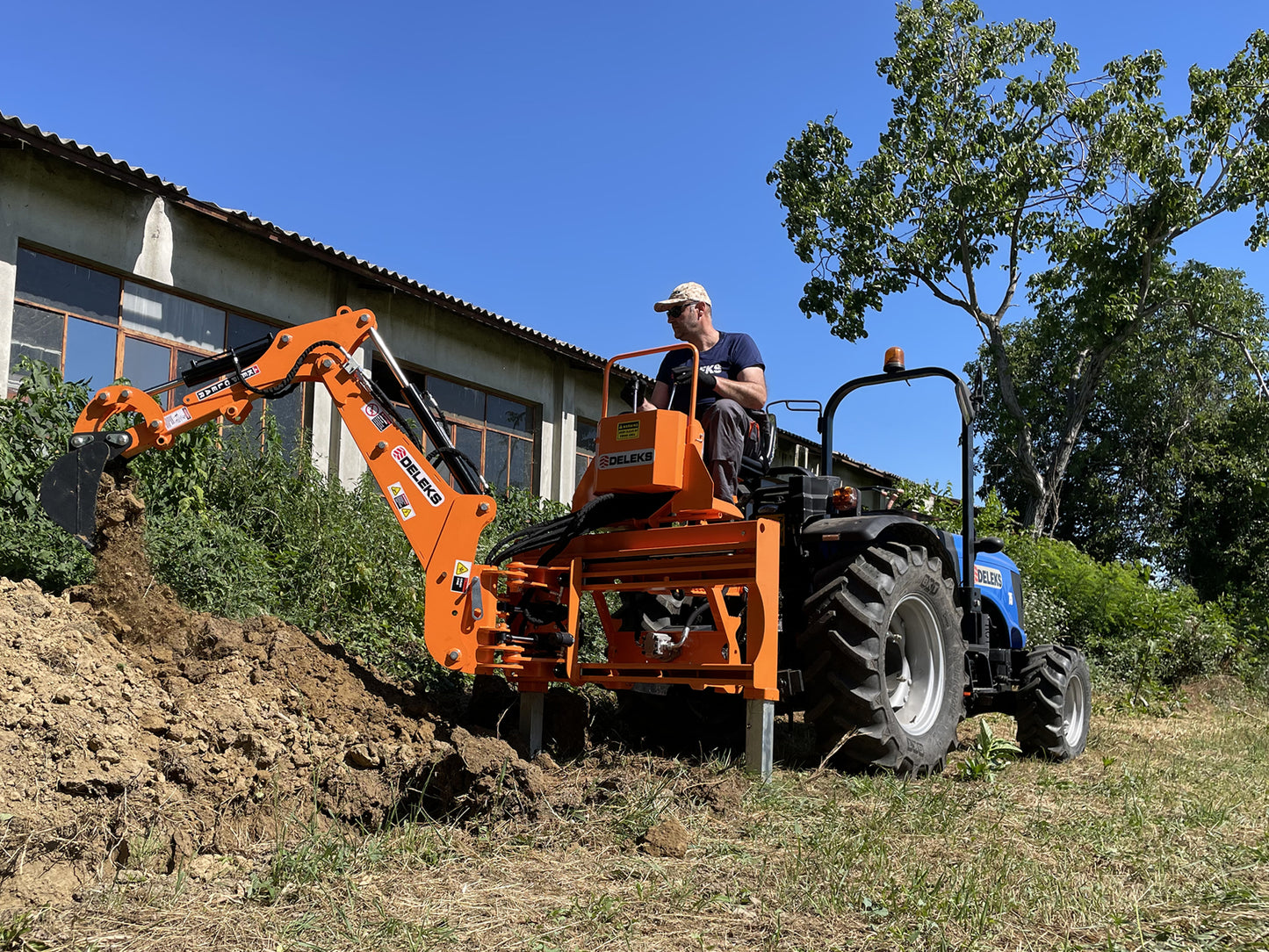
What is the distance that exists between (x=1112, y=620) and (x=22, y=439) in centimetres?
1380

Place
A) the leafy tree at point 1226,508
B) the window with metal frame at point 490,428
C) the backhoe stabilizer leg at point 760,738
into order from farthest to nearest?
1. the leafy tree at point 1226,508
2. the window with metal frame at point 490,428
3. the backhoe stabilizer leg at point 760,738

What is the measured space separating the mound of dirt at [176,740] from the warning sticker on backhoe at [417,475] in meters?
0.94

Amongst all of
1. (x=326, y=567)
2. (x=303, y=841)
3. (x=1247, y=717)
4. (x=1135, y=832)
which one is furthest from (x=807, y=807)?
(x=1247, y=717)

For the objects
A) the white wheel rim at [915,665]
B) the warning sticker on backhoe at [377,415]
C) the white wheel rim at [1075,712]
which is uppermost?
the warning sticker on backhoe at [377,415]

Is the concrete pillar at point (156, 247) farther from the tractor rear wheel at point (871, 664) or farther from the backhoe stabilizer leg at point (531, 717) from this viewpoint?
the tractor rear wheel at point (871, 664)

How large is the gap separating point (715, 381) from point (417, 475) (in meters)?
1.61

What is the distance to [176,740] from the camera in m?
4.35

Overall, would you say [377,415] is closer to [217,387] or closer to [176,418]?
[217,387]

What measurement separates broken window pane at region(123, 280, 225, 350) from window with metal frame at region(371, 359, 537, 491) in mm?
2589

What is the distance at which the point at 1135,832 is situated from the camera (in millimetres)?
4633

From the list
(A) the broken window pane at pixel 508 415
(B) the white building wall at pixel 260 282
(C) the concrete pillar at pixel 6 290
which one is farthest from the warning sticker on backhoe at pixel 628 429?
(A) the broken window pane at pixel 508 415

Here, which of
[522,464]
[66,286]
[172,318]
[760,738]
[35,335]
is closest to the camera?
[760,738]

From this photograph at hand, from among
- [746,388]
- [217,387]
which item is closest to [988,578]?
[746,388]

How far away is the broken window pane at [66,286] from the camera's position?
10.8 meters
